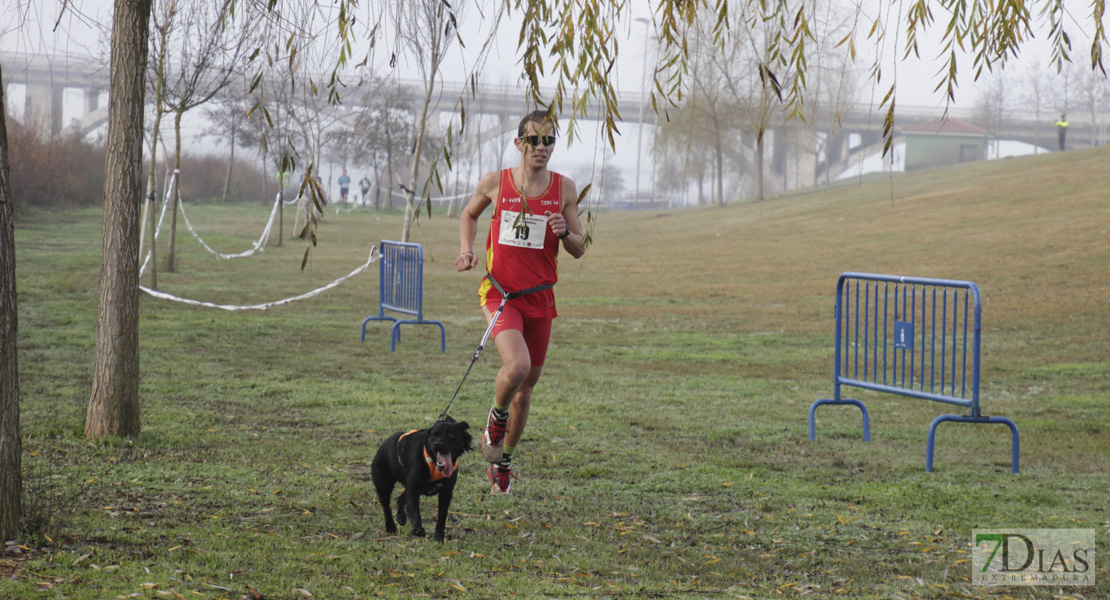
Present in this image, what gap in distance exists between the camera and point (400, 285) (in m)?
13.3

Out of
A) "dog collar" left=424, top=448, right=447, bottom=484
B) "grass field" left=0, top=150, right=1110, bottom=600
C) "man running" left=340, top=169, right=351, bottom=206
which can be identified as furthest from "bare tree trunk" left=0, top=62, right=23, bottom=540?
"man running" left=340, top=169, right=351, bottom=206

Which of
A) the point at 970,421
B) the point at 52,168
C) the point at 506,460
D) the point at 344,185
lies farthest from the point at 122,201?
the point at 344,185

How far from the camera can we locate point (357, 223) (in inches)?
1719

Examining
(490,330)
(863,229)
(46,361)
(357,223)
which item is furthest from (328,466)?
(357,223)

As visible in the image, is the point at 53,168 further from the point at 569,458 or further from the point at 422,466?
the point at 422,466

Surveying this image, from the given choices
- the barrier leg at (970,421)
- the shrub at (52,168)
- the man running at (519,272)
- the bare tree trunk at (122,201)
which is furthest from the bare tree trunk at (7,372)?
the shrub at (52,168)

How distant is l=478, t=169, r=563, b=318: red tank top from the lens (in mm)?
5391

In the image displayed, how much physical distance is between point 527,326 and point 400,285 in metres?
8.12

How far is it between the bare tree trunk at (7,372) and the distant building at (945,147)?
95.2 meters

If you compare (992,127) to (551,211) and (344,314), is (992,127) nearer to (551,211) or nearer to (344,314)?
(344,314)

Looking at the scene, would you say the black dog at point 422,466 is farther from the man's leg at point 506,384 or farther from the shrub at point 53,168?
the shrub at point 53,168

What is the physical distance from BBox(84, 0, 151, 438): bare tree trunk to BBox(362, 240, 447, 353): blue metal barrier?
5.95 metres

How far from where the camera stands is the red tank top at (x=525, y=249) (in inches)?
212

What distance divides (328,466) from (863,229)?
27743 millimetres
